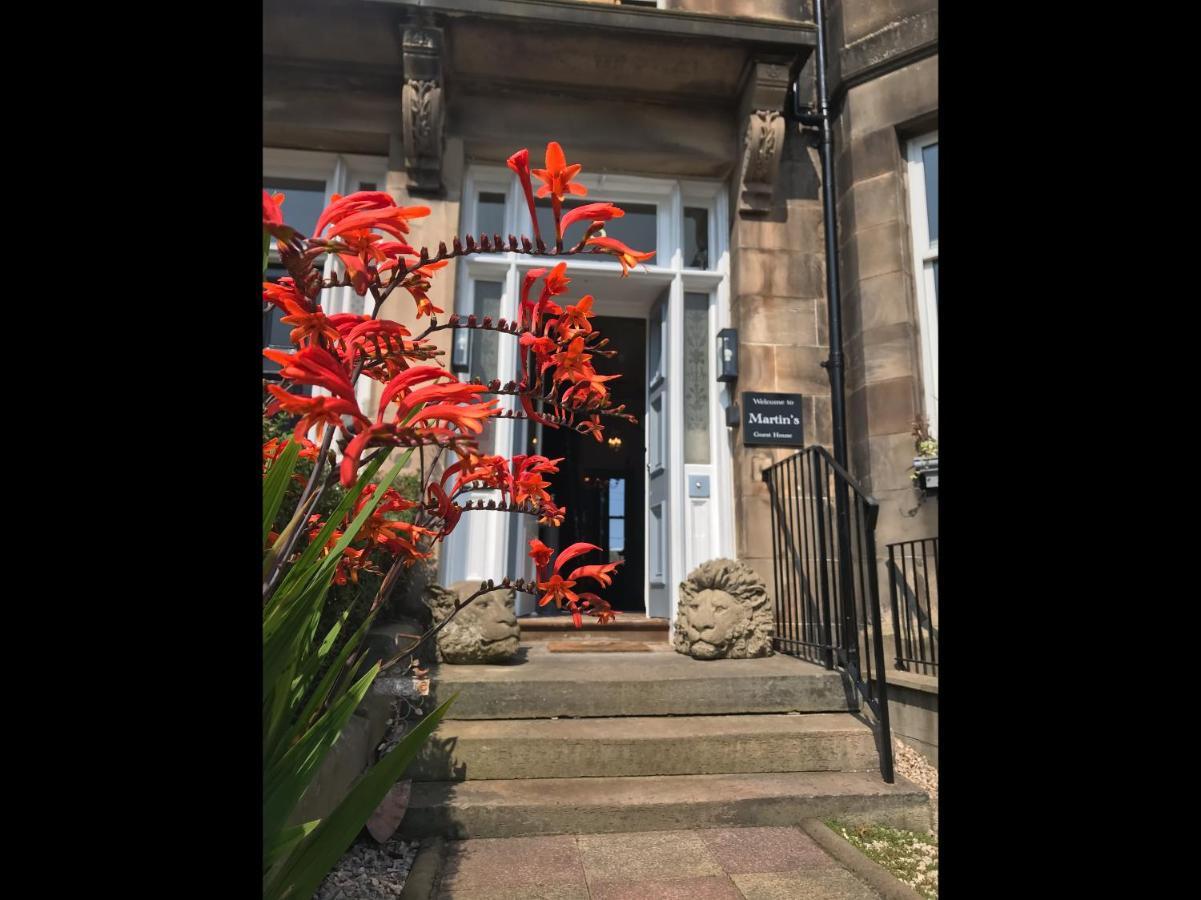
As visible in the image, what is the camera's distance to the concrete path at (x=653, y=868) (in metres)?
1.98

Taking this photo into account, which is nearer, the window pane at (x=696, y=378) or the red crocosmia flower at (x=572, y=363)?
the red crocosmia flower at (x=572, y=363)

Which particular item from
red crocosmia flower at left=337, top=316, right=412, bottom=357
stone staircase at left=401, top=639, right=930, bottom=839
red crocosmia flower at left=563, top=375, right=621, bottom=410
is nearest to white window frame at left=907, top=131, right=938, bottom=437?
stone staircase at left=401, top=639, right=930, bottom=839

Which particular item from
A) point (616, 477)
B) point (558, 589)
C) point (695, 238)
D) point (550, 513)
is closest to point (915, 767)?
point (558, 589)

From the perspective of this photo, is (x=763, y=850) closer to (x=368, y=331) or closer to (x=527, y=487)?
(x=527, y=487)

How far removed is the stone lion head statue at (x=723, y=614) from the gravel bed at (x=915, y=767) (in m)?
0.84

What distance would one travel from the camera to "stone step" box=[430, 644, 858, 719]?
10.0ft

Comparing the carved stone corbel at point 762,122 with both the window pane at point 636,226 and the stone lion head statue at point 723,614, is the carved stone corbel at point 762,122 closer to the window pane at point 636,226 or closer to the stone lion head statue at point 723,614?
the window pane at point 636,226

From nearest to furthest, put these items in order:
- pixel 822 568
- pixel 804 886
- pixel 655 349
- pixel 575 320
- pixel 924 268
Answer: pixel 575 320, pixel 804 886, pixel 822 568, pixel 924 268, pixel 655 349

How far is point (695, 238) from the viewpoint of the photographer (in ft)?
17.0

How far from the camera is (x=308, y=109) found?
15.0 ft

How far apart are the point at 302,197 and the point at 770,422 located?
12.6 feet

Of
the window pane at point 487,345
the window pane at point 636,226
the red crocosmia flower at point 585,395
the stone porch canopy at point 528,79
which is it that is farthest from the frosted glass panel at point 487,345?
the red crocosmia flower at point 585,395
